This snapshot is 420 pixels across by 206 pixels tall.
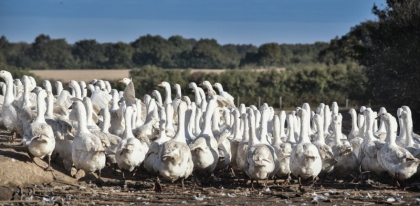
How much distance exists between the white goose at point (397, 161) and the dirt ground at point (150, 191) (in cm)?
39

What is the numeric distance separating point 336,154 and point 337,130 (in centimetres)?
73

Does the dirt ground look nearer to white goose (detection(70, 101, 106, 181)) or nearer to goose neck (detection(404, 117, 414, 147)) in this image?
white goose (detection(70, 101, 106, 181))

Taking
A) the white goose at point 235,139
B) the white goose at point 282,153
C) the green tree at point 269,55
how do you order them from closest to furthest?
the white goose at point 282,153 → the white goose at point 235,139 → the green tree at point 269,55

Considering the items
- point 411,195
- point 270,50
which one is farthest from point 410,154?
point 270,50

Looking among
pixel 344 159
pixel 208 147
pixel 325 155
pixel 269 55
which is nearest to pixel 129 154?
pixel 208 147

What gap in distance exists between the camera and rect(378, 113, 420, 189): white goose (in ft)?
47.7

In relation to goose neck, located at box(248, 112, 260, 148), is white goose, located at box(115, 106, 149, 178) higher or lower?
lower

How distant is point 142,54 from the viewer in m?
85.7

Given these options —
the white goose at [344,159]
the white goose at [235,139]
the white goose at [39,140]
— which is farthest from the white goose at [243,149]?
the white goose at [39,140]

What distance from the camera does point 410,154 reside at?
14688 millimetres

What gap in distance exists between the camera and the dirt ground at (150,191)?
13023mm

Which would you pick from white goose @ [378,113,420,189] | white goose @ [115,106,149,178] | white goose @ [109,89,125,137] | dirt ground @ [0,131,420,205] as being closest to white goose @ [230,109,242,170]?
dirt ground @ [0,131,420,205]

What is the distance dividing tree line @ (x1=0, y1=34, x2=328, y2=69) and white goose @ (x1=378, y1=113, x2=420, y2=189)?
196 feet

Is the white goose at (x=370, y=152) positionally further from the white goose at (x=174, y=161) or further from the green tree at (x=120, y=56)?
the green tree at (x=120, y=56)
